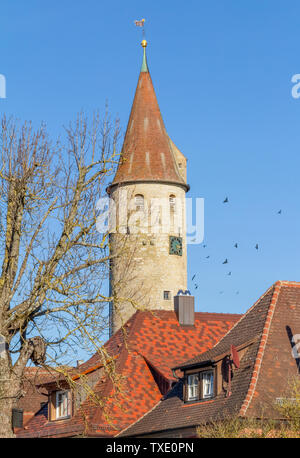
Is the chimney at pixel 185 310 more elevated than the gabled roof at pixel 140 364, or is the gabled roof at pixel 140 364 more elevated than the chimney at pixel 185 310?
the chimney at pixel 185 310

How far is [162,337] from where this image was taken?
36000mm

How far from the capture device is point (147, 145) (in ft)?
197

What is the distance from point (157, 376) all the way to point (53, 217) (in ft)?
40.1

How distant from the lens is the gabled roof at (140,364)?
1228 inches

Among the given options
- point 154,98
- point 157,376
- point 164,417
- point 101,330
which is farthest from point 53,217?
point 154,98

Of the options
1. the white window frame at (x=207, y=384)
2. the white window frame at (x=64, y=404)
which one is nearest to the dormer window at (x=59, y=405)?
the white window frame at (x=64, y=404)

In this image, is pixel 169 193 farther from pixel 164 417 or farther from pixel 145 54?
pixel 164 417

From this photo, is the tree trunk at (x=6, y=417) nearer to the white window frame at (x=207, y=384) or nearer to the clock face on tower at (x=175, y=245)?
the white window frame at (x=207, y=384)

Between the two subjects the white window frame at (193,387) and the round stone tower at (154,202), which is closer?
the white window frame at (193,387)

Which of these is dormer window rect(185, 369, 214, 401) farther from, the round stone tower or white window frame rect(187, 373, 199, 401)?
the round stone tower

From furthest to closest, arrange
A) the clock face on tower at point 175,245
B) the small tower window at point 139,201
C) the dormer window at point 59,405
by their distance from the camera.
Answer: the small tower window at point 139,201, the clock face on tower at point 175,245, the dormer window at point 59,405

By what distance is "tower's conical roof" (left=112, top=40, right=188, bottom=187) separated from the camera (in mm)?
58812

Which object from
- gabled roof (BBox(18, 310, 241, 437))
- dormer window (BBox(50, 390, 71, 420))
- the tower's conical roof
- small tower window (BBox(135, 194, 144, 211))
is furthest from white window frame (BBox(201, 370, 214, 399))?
the tower's conical roof

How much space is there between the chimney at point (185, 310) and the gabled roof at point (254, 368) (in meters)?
6.72
